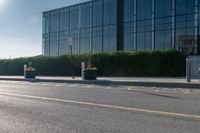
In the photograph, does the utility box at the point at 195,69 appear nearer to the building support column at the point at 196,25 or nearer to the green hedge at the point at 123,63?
the green hedge at the point at 123,63

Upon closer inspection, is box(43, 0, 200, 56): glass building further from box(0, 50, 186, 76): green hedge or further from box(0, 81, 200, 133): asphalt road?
box(0, 81, 200, 133): asphalt road

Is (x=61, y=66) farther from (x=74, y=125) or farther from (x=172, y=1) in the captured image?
(x=74, y=125)

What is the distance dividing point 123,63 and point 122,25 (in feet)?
73.2

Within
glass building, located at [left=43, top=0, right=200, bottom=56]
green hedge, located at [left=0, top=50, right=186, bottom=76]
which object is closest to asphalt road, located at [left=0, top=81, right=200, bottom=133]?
green hedge, located at [left=0, top=50, right=186, bottom=76]

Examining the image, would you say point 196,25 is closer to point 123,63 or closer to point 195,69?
point 123,63

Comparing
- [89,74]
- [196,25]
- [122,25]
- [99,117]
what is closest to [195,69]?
[89,74]

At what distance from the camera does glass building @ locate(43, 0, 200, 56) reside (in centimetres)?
5591

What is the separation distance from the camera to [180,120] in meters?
9.91

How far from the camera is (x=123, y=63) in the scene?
4241 centimetres

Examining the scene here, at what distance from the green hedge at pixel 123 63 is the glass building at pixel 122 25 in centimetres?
873

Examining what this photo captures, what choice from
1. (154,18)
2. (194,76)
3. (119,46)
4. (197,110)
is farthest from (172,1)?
(197,110)

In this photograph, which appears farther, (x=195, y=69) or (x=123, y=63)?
(x=123, y=63)

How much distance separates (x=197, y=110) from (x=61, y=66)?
36.7 meters

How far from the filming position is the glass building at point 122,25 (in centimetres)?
5591
